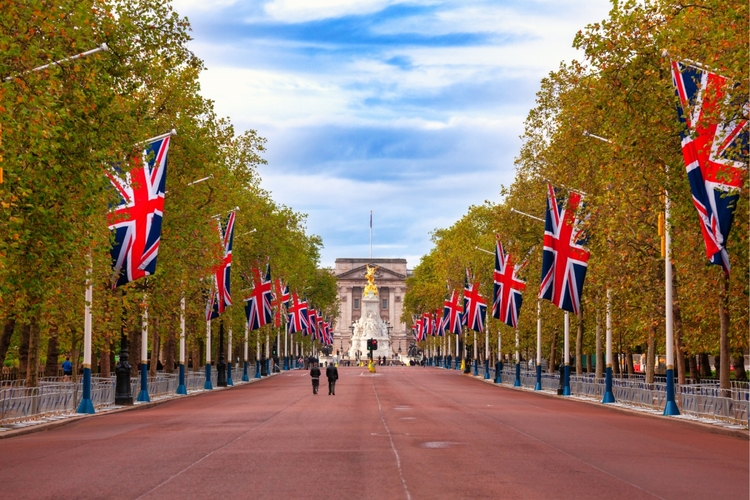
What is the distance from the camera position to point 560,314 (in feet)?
210

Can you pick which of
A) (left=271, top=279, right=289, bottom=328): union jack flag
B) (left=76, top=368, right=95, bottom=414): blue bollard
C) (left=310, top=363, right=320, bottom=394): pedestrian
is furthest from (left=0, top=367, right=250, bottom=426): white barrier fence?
(left=271, top=279, right=289, bottom=328): union jack flag

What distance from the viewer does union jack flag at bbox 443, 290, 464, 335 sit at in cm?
9631

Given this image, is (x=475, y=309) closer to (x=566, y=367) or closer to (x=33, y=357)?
(x=566, y=367)

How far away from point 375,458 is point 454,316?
3119 inches

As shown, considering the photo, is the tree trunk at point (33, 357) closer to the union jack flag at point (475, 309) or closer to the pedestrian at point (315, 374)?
the pedestrian at point (315, 374)

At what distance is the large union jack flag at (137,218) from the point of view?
34.8 m

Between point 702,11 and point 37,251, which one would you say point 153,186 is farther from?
point 702,11

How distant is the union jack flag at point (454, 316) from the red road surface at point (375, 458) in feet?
191

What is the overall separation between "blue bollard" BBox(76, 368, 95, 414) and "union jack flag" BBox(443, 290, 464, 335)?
5333cm

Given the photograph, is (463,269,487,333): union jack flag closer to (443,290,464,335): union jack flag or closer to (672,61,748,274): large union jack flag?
(443,290,464,335): union jack flag

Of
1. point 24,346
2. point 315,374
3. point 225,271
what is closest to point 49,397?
point 24,346

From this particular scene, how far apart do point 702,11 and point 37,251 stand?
732 inches

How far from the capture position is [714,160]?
27375 millimetres

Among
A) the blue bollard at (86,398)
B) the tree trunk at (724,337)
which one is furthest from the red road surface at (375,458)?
the tree trunk at (724,337)
